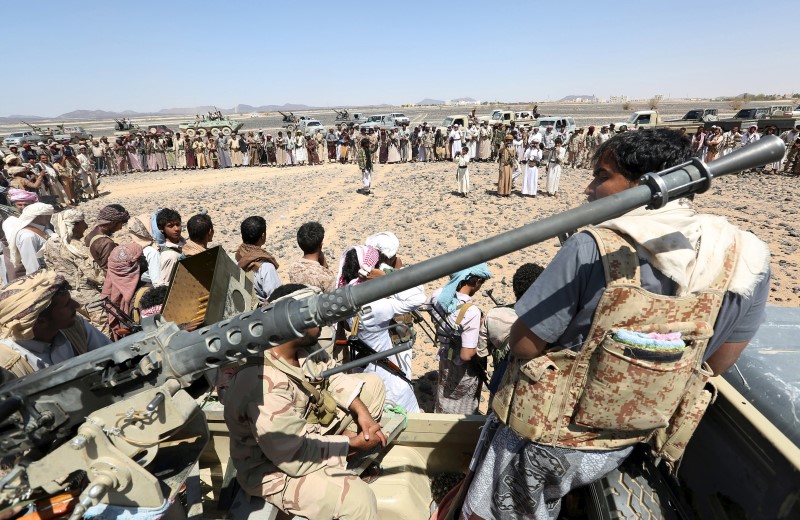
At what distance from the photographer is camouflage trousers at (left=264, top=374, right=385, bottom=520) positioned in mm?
2176

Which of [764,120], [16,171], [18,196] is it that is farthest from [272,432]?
[764,120]

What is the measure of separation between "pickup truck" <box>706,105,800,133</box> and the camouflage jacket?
23.9 m

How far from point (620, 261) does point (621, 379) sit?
0.48 meters

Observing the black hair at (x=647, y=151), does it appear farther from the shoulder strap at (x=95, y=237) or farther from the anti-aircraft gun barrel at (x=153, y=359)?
the shoulder strap at (x=95, y=237)

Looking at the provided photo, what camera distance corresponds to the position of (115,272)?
14.7ft

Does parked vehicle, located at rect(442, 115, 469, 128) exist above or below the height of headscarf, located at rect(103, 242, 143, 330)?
above

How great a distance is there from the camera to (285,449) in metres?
2.07

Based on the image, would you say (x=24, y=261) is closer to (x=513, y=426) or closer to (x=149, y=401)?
(x=149, y=401)

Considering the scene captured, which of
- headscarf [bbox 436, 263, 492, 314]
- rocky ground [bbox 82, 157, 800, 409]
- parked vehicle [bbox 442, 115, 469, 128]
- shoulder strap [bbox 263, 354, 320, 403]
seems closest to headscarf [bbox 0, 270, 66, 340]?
shoulder strap [bbox 263, 354, 320, 403]

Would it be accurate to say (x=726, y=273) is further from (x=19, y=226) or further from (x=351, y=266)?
(x=19, y=226)

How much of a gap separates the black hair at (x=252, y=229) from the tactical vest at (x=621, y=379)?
10.7ft

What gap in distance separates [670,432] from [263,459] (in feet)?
6.62

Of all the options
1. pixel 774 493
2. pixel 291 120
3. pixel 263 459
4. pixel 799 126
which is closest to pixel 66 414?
pixel 263 459

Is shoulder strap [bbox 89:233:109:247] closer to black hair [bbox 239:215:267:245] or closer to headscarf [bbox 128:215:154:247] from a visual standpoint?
headscarf [bbox 128:215:154:247]
